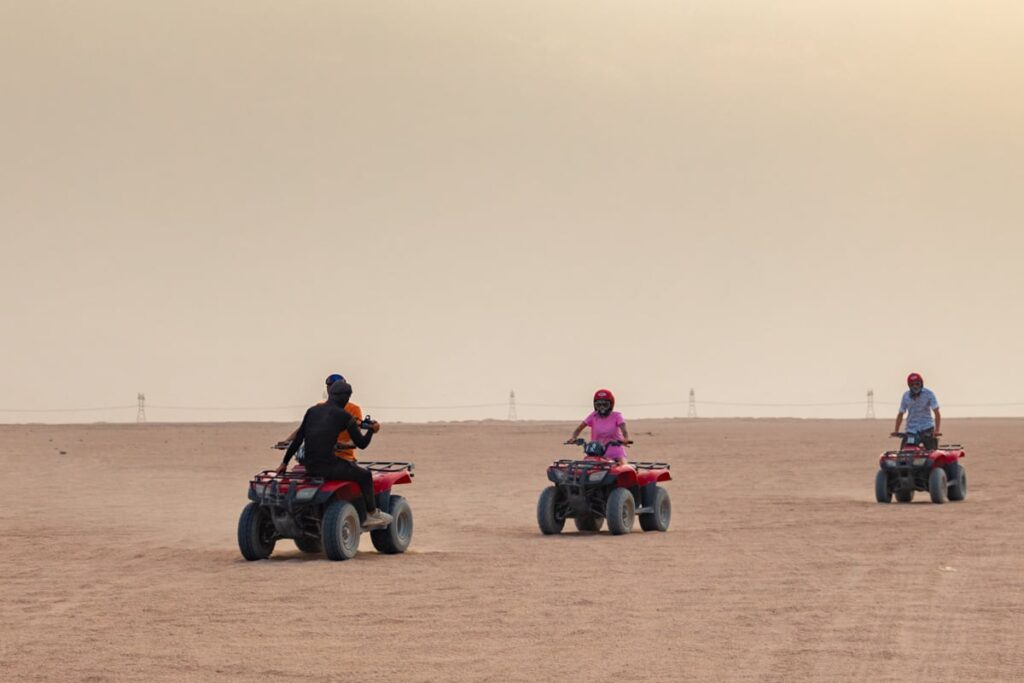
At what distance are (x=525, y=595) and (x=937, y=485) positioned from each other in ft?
48.1

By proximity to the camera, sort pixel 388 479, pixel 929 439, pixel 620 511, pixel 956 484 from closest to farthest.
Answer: pixel 388 479 < pixel 620 511 < pixel 956 484 < pixel 929 439

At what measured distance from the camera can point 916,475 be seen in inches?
1131

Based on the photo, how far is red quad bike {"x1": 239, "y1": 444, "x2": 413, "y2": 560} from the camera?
18.3 meters

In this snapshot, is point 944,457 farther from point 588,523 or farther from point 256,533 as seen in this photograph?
point 256,533

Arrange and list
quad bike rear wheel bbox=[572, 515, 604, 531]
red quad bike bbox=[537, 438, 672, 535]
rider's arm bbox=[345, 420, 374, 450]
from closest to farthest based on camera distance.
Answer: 1. rider's arm bbox=[345, 420, 374, 450]
2. red quad bike bbox=[537, 438, 672, 535]
3. quad bike rear wheel bbox=[572, 515, 604, 531]

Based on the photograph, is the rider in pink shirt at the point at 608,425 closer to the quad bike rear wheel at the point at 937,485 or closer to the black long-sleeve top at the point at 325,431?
the black long-sleeve top at the point at 325,431

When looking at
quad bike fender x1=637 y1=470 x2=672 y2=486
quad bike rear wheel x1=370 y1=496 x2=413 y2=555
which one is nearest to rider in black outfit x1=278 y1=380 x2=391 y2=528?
quad bike rear wheel x1=370 y1=496 x2=413 y2=555

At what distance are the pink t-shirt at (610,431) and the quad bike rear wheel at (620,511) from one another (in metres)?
0.76

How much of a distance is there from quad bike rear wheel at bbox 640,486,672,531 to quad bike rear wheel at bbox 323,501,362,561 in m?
5.13

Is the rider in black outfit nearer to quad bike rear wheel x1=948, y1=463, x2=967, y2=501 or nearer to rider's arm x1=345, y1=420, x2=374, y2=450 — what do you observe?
rider's arm x1=345, y1=420, x2=374, y2=450

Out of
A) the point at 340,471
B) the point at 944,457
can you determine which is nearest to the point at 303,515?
the point at 340,471

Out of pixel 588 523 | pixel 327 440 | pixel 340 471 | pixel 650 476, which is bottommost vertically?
pixel 588 523

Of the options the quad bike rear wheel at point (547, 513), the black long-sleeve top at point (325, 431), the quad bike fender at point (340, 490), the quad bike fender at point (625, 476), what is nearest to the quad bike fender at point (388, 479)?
the quad bike fender at point (340, 490)

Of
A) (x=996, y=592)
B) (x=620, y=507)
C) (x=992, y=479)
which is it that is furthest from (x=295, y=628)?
(x=992, y=479)
